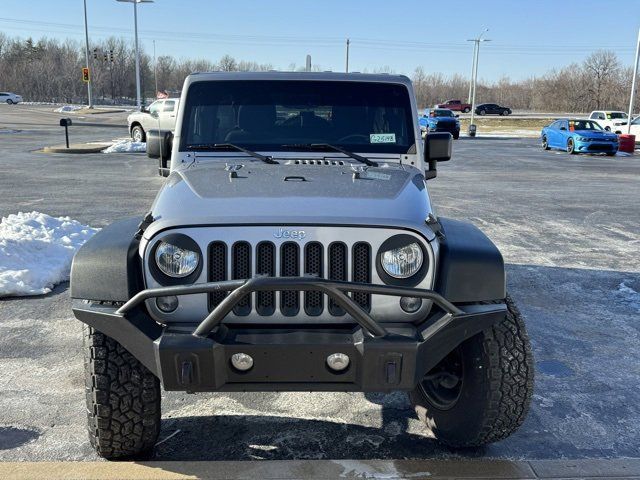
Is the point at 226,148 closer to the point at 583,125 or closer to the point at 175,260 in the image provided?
the point at 175,260

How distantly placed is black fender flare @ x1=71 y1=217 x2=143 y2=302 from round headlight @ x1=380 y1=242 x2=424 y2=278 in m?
1.09

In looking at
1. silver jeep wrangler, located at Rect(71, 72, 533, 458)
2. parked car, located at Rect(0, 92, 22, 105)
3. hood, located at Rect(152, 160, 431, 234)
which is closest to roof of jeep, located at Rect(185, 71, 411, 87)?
hood, located at Rect(152, 160, 431, 234)

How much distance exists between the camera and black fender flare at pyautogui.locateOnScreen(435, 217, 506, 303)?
107 inches

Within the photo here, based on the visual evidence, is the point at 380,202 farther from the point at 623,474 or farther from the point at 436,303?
the point at 623,474

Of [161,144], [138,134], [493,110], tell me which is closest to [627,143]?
[138,134]

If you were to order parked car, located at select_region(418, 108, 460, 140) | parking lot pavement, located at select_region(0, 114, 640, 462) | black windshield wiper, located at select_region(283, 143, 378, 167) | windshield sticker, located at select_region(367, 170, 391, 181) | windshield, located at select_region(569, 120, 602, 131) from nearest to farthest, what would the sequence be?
parking lot pavement, located at select_region(0, 114, 640, 462), windshield sticker, located at select_region(367, 170, 391, 181), black windshield wiper, located at select_region(283, 143, 378, 167), windshield, located at select_region(569, 120, 602, 131), parked car, located at select_region(418, 108, 460, 140)

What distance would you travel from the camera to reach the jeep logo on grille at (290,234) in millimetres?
2703

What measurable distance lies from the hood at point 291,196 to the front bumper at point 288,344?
37cm

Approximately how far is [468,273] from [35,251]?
16.9 feet

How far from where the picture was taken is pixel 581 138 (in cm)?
2348

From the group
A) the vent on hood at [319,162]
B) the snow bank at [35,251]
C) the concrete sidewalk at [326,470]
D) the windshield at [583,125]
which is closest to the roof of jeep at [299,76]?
the vent on hood at [319,162]

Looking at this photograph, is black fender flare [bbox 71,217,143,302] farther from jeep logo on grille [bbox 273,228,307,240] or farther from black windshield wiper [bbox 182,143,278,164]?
black windshield wiper [bbox 182,143,278,164]

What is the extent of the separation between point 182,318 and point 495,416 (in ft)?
5.03

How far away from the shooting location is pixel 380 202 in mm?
2959
